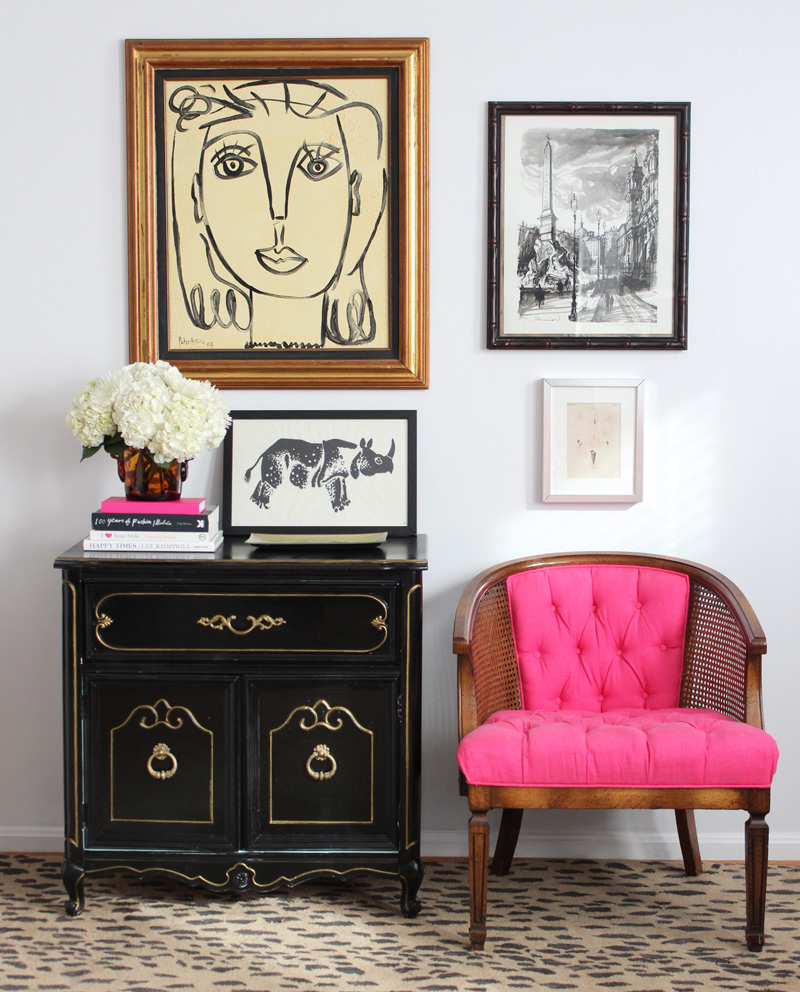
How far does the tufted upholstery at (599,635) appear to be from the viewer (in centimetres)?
270

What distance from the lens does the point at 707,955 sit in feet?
7.67

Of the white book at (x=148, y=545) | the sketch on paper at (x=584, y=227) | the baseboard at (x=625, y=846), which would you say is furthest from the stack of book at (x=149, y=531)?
the baseboard at (x=625, y=846)

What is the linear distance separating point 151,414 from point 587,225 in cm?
142

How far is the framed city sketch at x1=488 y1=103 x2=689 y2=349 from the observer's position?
277 cm

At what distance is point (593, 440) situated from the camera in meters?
2.86

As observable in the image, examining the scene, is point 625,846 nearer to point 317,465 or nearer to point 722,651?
point 722,651

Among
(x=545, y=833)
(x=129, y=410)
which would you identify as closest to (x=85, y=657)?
(x=129, y=410)

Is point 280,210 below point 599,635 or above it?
above

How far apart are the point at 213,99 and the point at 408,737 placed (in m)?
1.96

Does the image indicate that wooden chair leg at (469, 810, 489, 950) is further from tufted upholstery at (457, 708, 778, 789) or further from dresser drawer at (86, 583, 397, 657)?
dresser drawer at (86, 583, 397, 657)

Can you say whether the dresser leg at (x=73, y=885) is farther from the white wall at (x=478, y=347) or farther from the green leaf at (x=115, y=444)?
the green leaf at (x=115, y=444)

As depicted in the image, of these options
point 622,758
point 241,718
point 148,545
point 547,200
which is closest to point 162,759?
point 241,718

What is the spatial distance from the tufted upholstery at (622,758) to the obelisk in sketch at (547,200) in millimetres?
1480

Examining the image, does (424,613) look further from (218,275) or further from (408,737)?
(218,275)
